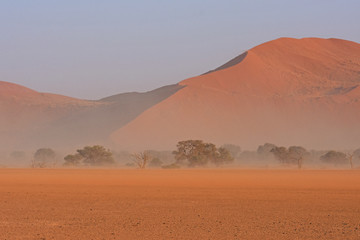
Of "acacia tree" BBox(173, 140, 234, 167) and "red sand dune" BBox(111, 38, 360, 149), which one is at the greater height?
"red sand dune" BBox(111, 38, 360, 149)

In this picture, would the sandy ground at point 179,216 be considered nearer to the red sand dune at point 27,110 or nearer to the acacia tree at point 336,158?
the acacia tree at point 336,158

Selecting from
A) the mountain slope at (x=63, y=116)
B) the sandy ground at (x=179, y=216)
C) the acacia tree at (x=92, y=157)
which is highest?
the mountain slope at (x=63, y=116)

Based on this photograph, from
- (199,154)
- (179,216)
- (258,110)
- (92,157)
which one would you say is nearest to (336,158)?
(199,154)

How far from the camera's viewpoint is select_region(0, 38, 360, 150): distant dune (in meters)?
135

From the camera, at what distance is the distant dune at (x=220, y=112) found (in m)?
135

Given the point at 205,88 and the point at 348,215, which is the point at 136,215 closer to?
the point at 348,215

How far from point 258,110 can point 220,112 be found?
33.7 feet

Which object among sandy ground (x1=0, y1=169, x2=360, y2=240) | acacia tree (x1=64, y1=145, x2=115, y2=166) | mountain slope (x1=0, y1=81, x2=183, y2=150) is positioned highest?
mountain slope (x1=0, y1=81, x2=183, y2=150)

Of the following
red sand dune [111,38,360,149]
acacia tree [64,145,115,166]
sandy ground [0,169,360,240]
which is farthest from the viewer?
red sand dune [111,38,360,149]

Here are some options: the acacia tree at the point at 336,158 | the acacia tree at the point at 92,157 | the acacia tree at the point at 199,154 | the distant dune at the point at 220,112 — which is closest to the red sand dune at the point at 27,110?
the distant dune at the point at 220,112

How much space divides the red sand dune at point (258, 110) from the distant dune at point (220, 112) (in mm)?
245

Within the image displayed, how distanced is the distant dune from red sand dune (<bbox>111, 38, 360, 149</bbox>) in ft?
0.80

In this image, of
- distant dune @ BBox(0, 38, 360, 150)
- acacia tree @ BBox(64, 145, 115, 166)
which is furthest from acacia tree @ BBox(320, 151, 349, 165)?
distant dune @ BBox(0, 38, 360, 150)

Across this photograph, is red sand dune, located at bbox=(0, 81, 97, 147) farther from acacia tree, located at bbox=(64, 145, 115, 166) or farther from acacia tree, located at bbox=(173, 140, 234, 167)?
acacia tree, located at bbox=(173, 140, 234, 167)
